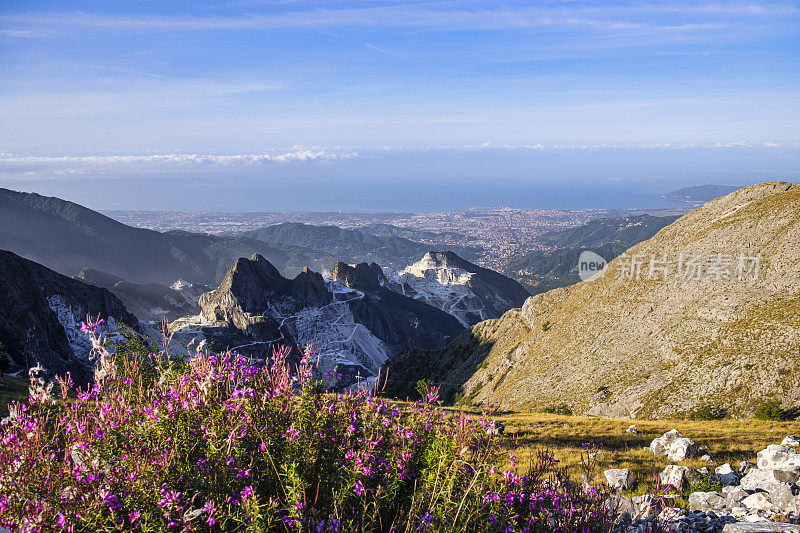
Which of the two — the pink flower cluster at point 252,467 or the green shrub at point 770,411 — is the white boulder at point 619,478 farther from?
the green shrub at point 770,411

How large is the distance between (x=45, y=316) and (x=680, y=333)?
116 meters

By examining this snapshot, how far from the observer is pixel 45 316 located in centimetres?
8862

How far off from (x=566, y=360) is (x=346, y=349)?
11857 centimetres

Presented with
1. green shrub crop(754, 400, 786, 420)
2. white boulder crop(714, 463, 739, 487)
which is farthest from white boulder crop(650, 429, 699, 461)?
green shrub crop(754, 400, 786, 420)

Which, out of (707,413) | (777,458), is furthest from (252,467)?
(707,413)

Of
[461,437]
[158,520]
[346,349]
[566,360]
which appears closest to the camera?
[158,520]

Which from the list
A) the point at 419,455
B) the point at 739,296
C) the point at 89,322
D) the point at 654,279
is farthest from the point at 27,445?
the point at 654,279

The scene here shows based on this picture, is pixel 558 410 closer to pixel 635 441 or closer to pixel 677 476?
pixel 635 441

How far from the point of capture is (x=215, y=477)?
5.38m

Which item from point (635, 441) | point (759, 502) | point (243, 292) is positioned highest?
point (759, 502)

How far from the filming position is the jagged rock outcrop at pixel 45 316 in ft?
228

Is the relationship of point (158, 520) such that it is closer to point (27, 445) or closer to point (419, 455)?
point (27, 445)

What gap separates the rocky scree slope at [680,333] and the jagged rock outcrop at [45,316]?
63.8 meters

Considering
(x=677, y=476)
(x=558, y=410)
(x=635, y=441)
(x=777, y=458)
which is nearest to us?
(x=677, y=476)
